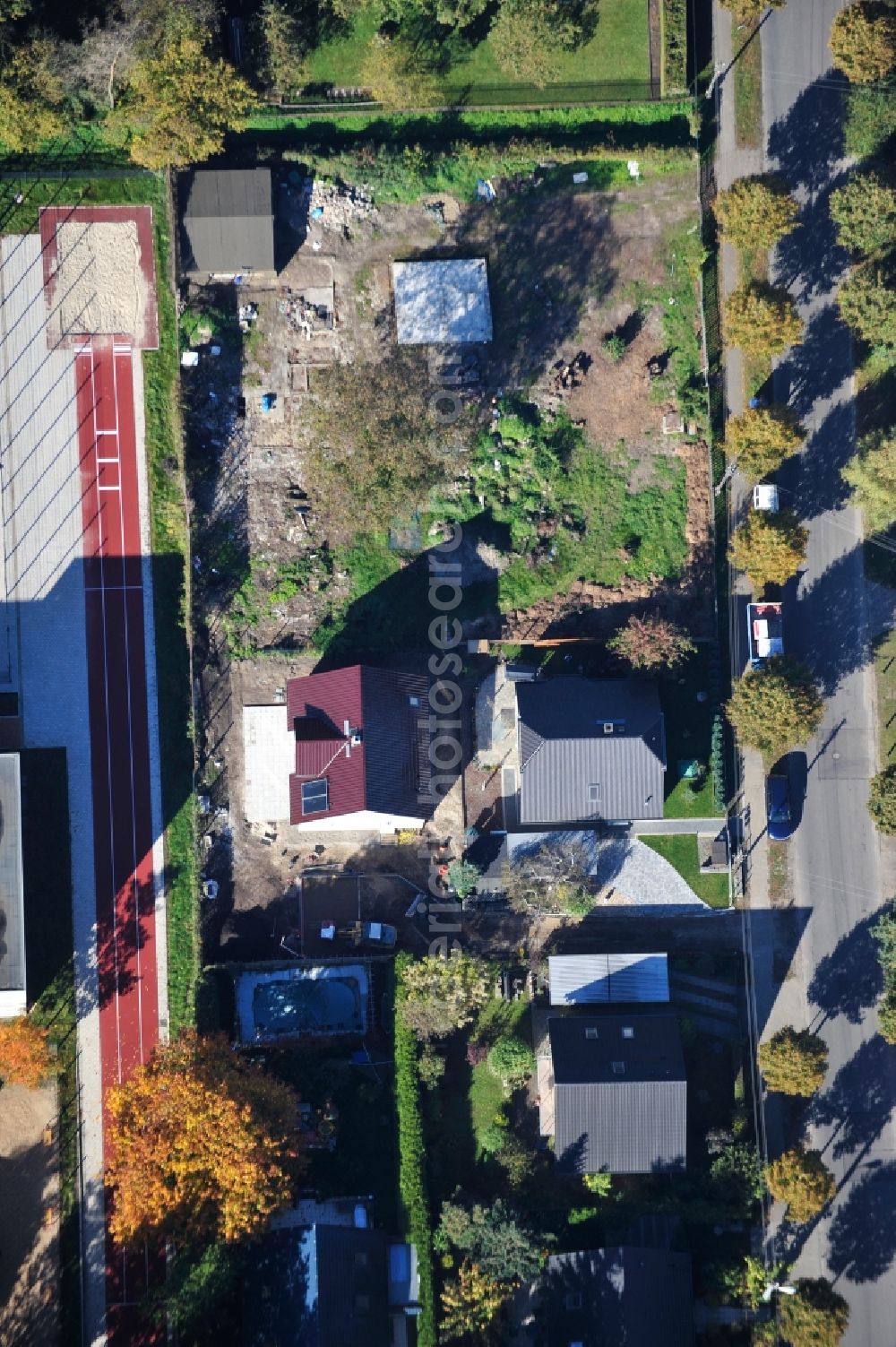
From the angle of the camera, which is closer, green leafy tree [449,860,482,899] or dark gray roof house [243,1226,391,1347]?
dark gray roof house [243,1226,391,1347]

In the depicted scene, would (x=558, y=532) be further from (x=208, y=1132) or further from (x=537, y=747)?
(x=208, y=1132)

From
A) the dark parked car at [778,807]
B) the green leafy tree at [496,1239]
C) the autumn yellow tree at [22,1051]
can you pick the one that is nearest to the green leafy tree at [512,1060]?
the green leafy tree at [496,1239]

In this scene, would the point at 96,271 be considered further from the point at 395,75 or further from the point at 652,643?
the point at 652,643

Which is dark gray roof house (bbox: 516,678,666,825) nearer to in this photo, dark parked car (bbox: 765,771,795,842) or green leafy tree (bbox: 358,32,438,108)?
dark parked car (bbox: 765,771,795,842)

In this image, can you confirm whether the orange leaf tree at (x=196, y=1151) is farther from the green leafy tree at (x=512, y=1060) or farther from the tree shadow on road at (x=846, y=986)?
the tree shadow on road at (x=846, y=986)

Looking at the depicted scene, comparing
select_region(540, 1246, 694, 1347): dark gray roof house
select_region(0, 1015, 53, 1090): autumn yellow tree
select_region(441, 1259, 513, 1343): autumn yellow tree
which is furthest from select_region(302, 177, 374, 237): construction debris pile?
select_region(540, 1246, 694, 1347): dark gray roof house

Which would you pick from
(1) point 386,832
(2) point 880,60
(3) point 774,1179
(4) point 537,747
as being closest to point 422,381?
(4) point 537,747
